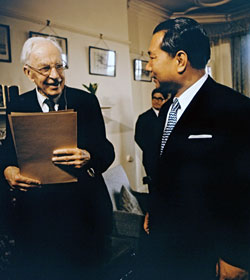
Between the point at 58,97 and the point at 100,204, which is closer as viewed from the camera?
the point at 58,97

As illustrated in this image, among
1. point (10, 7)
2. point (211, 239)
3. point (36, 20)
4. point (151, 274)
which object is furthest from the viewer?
point (36, 20)

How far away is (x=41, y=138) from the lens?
806 mm

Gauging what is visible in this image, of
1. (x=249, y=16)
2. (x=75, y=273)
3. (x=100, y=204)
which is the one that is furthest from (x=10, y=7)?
(x=249, y=16)

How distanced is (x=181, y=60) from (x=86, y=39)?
1172 millimetres

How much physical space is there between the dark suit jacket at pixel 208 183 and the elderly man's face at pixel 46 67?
1.45 ft

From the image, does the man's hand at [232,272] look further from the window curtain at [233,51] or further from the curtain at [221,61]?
the curtain at [221,61]

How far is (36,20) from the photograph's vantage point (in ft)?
5.00

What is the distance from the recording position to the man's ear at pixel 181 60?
34.7 inches

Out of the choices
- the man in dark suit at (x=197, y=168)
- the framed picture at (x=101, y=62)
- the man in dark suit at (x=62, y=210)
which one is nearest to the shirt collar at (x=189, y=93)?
Result: the man in dark suit at (x=197, y=168)

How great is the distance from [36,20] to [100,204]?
1099 mm

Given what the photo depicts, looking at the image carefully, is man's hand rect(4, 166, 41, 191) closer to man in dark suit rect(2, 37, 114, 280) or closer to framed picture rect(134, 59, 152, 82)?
man in dark suit rect(2, 37, 114, 280)

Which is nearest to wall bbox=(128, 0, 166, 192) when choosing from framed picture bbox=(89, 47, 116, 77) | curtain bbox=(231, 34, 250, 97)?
framed picture bbox=(89, 47, 116, 77)

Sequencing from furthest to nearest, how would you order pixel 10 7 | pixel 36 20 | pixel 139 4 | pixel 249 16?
pixel 249 16 → pixel 139 4 → pixel 36 20 → pixel 10 7

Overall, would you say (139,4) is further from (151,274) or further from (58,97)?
(151,274)
